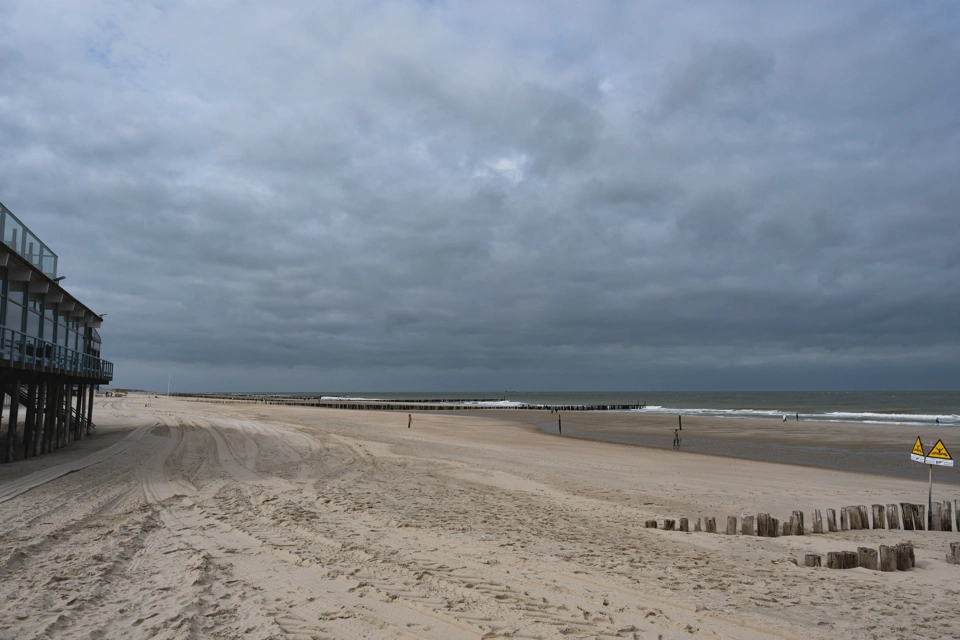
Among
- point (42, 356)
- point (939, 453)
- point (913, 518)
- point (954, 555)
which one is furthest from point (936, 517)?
point (42, 356)

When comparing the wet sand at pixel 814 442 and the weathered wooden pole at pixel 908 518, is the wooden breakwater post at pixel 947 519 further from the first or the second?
the wet sand at pixel 814 442

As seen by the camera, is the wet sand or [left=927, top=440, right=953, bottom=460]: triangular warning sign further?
the wet sand

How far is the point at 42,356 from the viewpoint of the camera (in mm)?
18109

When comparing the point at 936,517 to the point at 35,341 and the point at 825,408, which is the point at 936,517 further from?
the point at 825,408

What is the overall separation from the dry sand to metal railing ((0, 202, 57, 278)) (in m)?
6.85

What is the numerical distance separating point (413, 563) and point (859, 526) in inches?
349

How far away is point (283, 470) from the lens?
15680mm

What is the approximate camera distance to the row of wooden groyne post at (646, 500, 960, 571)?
803 cm

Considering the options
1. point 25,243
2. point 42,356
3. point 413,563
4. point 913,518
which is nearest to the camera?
point 413,563

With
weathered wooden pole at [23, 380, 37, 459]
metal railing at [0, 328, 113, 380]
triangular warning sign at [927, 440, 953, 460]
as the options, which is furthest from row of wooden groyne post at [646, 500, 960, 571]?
weathered wooden pole at [23, 380, 37, 459]

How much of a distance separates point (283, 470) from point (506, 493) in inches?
251

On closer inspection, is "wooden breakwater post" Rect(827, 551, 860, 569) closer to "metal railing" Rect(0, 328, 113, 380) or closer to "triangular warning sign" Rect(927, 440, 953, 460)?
"triangular warning sign" Rect(927, 440, 953, 460)

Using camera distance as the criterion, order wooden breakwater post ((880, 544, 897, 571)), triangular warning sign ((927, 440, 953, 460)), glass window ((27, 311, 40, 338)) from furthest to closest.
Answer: glass window ((27, 311, 40, 338))
triangular warning sign ((927, 440, 953, 460))
wooden breakwater post ((880, 544, 897, 571))

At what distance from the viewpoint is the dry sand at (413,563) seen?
565cm
